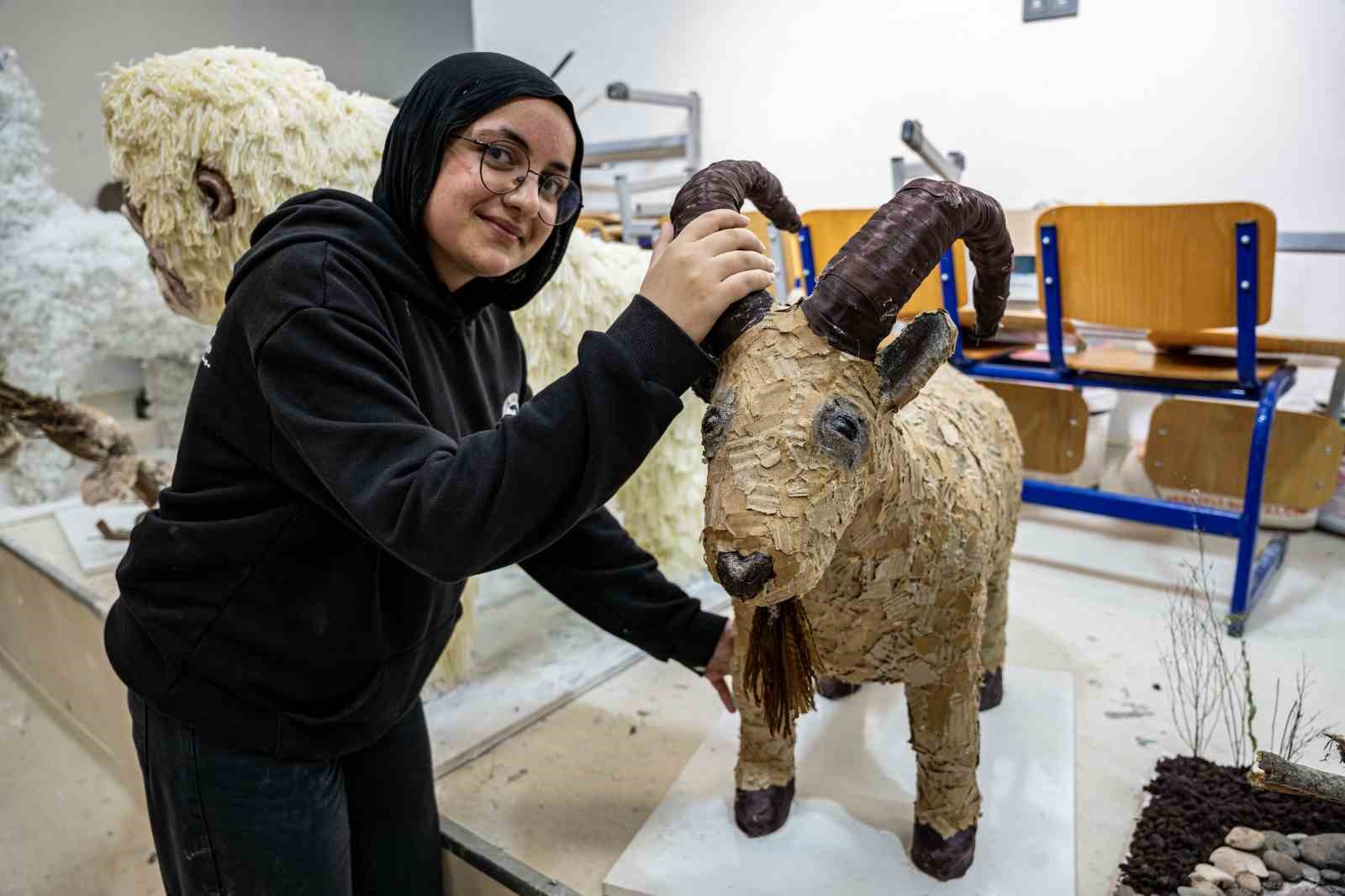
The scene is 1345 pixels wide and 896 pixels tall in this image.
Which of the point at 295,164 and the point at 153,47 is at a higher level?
the point at 153,47

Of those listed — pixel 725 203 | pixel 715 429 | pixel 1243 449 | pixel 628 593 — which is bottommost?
pixel 1243 449

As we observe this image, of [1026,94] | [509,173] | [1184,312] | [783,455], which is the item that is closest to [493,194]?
[509,173]

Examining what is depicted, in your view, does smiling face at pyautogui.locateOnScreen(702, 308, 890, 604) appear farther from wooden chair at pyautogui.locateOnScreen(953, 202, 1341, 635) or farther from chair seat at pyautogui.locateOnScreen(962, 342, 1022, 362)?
chair seat at pyautogui.locateOnScreen(962, 342, 1022, 362)

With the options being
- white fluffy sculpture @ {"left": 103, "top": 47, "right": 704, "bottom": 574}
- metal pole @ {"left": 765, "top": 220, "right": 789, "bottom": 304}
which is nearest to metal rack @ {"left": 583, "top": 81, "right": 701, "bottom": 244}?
metal pole @ {"left": 765, "top": 220, "right": 789, "bottom": 304}

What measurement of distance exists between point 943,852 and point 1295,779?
434 mm

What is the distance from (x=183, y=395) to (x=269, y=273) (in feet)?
8.87

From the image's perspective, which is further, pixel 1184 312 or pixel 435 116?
pixel 1184 312

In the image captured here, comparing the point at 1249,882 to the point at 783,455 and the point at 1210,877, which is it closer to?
the point at 1210,877

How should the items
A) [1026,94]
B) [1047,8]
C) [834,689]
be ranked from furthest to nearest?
[1026,94] < [1047,8] < [834,689]

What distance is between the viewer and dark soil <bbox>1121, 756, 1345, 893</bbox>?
1.15 m

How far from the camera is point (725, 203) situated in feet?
3.06

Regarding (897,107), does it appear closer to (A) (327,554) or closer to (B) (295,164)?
(B) (295,164)

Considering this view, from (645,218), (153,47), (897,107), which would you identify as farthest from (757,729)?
(897,107)

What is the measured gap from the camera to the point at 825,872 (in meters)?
1.19
